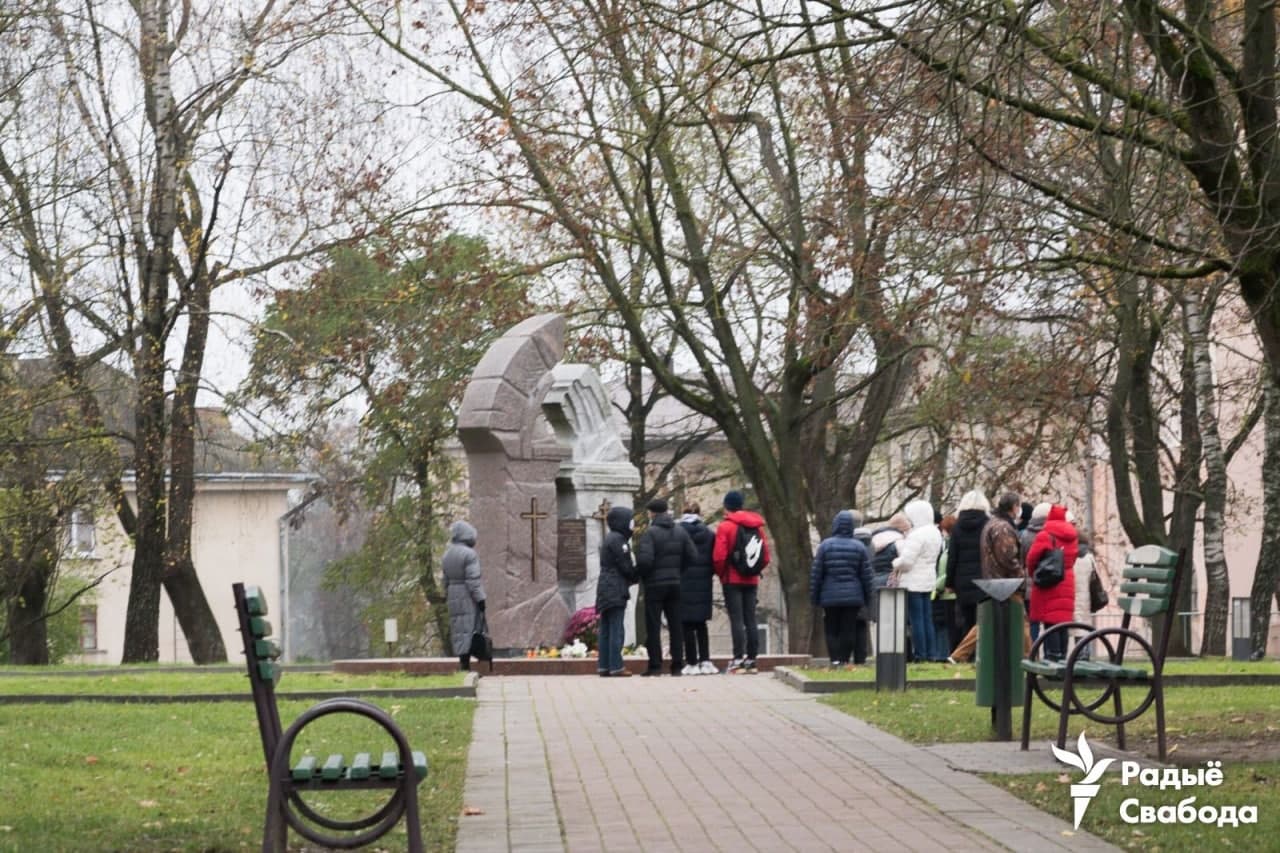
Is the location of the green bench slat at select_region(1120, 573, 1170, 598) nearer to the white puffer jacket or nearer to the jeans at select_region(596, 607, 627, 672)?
the white puffer jacket

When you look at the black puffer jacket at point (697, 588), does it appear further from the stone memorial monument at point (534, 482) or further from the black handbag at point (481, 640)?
the stone memorial monument at point (534, 482)

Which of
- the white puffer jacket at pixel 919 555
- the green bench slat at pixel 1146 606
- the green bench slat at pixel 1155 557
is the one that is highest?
the white puffer jacket at pixel 919 555

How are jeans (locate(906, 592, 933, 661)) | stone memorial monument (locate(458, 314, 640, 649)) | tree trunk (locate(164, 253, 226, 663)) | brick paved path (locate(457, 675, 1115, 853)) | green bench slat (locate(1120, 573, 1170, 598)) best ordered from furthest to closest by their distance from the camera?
tree trunk (locate(164, 253, 226, 663)) → stone memorial monument (locate(458, 314, 640, 649)) → jeans (locate(906, 592, 933, 661)) → green bench slat (locate(1120, 573, 1170, 598)) → brick paved path (locate(457, 675, 1115, 853))

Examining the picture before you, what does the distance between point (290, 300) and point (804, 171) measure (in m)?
7.57

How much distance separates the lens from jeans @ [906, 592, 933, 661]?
21.2 metres

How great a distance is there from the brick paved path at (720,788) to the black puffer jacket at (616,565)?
425 cm

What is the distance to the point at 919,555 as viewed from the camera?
20.4m

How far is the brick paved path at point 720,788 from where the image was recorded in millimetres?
8984

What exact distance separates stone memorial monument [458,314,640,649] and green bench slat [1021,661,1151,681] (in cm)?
1204

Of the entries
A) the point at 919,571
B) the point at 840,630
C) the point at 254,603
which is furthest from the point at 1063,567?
the point at 254,603

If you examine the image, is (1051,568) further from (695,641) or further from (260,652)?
(260,652)

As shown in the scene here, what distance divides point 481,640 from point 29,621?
14911mm

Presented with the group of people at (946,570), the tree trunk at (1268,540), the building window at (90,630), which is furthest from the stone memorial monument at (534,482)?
the building window at (90,630)

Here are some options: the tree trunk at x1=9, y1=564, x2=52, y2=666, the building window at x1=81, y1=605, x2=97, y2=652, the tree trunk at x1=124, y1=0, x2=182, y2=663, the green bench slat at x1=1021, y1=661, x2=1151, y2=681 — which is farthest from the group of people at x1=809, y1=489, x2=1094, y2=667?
the building window at x1=81, y1=605, x2=97, y2=652
